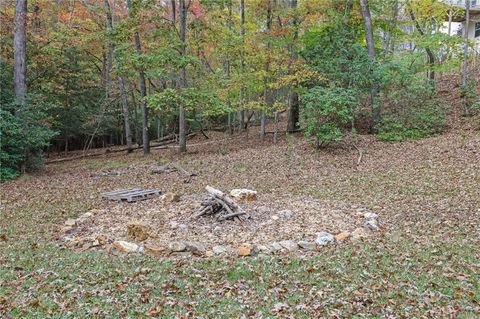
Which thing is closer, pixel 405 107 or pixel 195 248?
pixel 195 248

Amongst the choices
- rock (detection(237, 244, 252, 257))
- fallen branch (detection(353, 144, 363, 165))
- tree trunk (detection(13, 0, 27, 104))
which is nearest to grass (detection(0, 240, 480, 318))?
rock (detection(237, 244, 252, 257))

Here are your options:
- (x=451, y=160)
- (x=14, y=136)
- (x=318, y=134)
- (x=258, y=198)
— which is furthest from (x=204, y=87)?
(x=451, y=160)

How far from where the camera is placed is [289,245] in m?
6.50

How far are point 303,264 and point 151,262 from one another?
2.39 metres

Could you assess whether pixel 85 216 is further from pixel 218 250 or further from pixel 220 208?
pixel 218 250

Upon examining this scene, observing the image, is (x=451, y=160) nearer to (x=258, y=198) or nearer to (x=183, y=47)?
(x=258, y=198)

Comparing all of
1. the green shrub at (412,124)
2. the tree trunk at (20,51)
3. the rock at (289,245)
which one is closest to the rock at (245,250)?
the rock at (289,245)

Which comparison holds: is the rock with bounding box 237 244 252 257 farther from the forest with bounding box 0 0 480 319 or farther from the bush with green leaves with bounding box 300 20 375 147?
the bush with green leaves with bounding box 300 20 375 147

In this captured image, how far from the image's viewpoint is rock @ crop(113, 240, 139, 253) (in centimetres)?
647

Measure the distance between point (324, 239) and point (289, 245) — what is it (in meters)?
0.68

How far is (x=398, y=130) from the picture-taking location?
1541 cm

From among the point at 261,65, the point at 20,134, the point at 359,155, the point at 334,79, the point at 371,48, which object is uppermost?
the point at 371,48

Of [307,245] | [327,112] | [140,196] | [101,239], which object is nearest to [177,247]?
[101,239]

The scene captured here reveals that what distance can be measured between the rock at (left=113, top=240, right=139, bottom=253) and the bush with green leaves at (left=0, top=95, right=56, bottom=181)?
8337 mm
